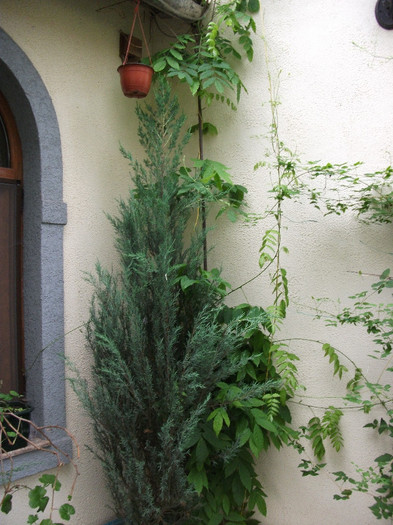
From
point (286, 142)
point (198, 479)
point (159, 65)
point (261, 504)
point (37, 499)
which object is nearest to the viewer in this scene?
point (37, 499)

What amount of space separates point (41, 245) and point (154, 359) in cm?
94

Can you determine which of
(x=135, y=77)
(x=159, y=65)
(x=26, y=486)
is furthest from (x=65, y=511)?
(x=159, y=65)

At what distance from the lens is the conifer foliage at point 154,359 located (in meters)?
2.95

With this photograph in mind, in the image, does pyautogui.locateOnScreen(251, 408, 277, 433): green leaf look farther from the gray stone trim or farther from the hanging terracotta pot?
the hanging terracotta pot

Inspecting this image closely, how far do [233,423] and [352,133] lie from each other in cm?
193

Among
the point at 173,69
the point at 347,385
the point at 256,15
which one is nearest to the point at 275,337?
the point at 347,385

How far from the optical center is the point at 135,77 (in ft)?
10.7

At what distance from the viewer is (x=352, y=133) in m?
3.34

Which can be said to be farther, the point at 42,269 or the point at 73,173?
the point at 73,173

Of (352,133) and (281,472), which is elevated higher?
(352,133)

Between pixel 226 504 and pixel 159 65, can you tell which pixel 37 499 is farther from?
pixel 159 65

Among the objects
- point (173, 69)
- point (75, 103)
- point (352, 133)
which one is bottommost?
point (352, 133)

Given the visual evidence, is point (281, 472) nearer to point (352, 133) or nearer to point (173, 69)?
point (352, 133)

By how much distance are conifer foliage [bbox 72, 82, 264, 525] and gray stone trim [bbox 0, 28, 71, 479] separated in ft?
0.65
